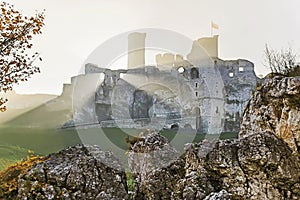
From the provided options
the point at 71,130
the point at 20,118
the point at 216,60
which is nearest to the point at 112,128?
the point at 71,130

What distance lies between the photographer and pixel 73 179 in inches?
398

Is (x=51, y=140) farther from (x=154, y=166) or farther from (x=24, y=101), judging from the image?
(x=24, y=101)

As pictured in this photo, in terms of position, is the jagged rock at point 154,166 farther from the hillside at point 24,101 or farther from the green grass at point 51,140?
the hillside at point 24,101

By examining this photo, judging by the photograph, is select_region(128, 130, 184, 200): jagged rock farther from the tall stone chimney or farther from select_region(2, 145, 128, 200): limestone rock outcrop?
the tall stone chimney

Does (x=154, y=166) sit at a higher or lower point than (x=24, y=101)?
lower

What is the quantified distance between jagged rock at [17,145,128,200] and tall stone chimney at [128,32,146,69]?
73848 mm

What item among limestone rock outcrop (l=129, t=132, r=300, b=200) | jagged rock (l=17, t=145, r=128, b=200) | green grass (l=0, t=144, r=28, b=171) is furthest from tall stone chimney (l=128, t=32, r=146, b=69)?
jagged rock (l=17, t=145, r=128, b=200)

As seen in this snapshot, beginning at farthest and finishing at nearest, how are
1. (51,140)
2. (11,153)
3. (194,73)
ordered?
(194,73)
(51,140)
(11,153)

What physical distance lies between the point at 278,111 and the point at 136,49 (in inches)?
3003

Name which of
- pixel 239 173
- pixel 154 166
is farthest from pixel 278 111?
pixel 154 166

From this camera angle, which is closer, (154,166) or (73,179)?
(73,179)

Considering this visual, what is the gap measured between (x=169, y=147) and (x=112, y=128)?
46.6 meters

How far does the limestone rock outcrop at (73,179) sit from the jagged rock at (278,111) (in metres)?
4.16

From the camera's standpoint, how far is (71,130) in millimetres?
57344
